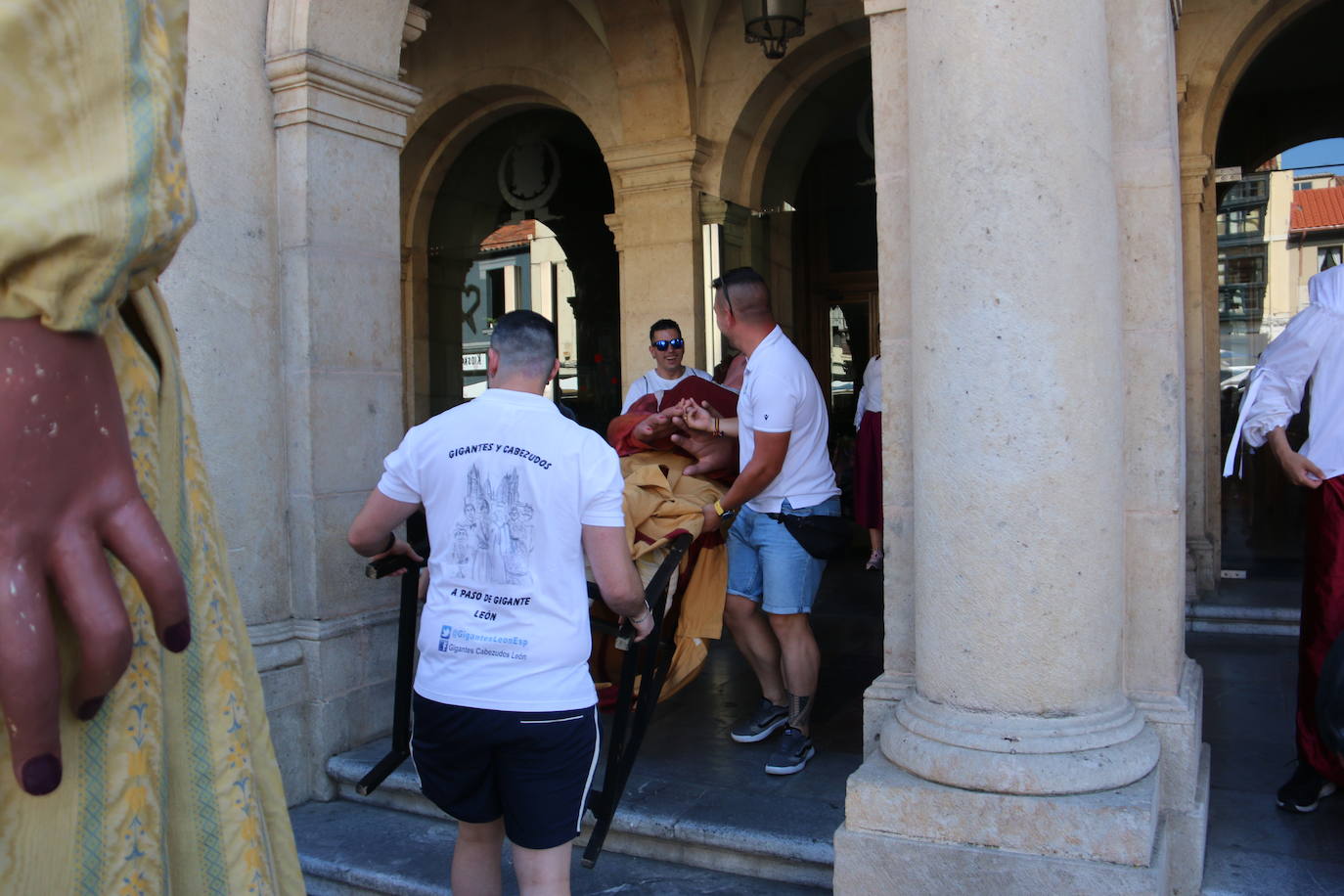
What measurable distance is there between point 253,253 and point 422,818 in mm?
2343

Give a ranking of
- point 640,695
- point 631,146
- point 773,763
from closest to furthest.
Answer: point 640,695
point 773,763
point 631,146

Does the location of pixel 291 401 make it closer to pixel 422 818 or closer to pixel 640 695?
pixel 422 818

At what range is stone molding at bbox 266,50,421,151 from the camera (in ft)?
14.4

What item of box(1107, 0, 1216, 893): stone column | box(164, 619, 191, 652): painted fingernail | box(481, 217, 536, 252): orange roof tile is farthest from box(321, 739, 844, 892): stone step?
box(481, 217, 536, 252): orange roof tile

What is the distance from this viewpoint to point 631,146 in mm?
8289

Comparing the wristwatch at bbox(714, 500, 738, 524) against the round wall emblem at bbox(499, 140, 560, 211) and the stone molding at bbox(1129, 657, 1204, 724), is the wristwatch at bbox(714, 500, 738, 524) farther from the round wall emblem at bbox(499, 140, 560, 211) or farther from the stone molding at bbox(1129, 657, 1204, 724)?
the round wall emblem at bbox(499, 140, 560, 211)

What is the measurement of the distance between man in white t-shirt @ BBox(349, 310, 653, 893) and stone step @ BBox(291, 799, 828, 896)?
0.96 m

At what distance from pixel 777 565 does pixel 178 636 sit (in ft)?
11.4

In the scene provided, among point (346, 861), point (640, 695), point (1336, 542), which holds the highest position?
point (1336, 542)

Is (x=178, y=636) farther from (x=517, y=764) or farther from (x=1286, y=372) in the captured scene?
(x=1286, y=372)

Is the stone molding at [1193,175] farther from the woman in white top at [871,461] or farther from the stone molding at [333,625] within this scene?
the stone molding at [333,625]

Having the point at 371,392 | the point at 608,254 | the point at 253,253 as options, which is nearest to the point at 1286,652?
the point at 371,392

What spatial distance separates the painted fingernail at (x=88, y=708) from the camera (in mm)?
942

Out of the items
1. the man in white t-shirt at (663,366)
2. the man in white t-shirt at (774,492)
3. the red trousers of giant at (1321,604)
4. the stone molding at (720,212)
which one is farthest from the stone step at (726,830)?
the stone molding at (720,212)
